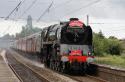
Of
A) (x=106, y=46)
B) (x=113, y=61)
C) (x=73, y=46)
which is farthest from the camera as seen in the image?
(x=106, y=46)

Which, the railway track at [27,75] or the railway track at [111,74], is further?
the railway track at [27,75]

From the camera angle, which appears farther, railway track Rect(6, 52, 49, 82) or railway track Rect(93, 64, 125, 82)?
railway track Rect(6, 52, 49, 82)

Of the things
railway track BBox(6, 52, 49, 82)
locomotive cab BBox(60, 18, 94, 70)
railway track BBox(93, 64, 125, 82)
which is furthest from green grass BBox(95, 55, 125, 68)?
railway track BBox(6, 52, 49, 82)

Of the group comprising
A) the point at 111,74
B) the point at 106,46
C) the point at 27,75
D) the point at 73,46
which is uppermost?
the point at 106,46

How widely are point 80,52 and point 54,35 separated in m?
3.48

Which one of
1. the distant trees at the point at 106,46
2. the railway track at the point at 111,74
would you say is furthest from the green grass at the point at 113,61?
the distant trees at the point at 106,46

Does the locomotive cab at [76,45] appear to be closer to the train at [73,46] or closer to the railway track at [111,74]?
the train at [73,46]

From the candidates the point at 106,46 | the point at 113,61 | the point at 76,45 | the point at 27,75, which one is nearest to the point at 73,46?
the point at 76,45

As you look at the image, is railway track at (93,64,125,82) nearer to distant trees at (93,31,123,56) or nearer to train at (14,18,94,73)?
train at (14,18,94,73)

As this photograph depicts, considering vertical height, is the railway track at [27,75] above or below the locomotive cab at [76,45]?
below

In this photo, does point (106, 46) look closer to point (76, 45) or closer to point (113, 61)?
point (113, 61)

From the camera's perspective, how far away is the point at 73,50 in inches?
1073

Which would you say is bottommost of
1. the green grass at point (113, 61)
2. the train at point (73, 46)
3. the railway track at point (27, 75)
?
the railway track at point (27, 75)

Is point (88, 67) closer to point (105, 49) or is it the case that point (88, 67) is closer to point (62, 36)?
point (62, 36)
